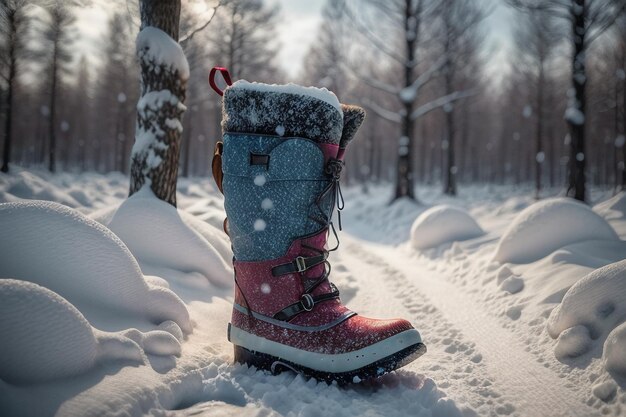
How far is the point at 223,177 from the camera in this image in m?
1.59

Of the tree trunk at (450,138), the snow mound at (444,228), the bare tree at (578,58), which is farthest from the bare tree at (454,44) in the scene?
the snow mound at (444,228)

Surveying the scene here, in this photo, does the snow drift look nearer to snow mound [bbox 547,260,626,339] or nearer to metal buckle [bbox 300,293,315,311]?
snow mound [bbox 547,260,626,339]

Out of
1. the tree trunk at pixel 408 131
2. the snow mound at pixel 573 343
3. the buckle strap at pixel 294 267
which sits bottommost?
the snow mound at pixel 573 343

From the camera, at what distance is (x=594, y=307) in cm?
166

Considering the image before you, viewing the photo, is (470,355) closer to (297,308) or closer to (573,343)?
(573,343)

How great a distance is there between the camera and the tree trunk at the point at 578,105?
7207 millimetres

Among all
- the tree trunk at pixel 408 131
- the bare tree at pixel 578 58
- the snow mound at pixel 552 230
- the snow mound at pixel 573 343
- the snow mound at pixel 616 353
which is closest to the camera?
the snow mound at pixel 616 353

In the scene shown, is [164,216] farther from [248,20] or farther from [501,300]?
[248,20]

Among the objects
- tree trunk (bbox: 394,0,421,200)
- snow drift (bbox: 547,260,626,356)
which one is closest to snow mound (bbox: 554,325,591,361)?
snow drift (bbox: 547,260,626,356)

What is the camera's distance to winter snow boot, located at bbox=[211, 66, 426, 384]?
1439 millimetres

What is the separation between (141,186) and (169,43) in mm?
1248

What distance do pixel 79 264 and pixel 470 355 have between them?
1889 millimetres

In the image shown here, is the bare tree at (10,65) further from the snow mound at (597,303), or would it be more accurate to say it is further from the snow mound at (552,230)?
the snow mound at (597,303)

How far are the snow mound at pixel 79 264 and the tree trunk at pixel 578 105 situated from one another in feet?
28.1
